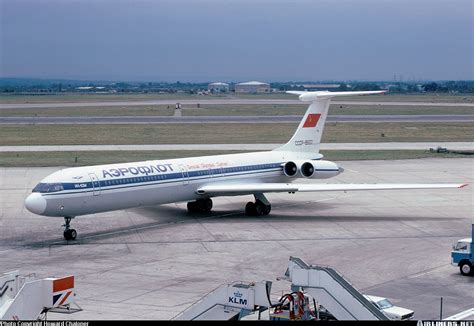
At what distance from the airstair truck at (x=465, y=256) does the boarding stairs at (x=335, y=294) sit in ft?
39.9

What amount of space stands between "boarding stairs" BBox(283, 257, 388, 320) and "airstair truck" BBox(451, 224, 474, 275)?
12.2 meters

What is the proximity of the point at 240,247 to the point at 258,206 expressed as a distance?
7.73m

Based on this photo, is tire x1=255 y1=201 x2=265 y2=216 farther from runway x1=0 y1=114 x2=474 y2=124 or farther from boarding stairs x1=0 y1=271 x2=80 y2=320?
runway x1=0 y1=114 x2=474 y2=124

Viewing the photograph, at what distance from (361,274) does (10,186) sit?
1108 inches

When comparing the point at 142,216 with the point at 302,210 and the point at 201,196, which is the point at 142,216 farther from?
the point at 302,210

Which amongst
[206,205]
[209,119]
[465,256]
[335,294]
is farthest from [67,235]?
[209,119]

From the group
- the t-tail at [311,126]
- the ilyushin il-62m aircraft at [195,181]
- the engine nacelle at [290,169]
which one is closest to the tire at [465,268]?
the ilyushin il-62m aircraft at [195,181]

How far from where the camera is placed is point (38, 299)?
18.8m

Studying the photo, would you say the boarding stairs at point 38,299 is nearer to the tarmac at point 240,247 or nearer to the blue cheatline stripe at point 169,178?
the tarmac at point 240,247

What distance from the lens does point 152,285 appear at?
94.9 ft

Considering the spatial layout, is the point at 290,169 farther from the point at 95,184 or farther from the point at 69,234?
the point at 69,234

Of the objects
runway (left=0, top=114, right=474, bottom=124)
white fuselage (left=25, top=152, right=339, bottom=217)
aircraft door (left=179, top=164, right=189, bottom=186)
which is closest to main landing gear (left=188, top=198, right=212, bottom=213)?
white fuselage (left=25, top=152, right=339, bottom=217)

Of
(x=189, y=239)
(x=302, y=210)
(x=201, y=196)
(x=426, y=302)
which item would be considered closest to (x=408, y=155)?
(x=302, y=210)

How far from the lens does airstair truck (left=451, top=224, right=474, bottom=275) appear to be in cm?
3081
